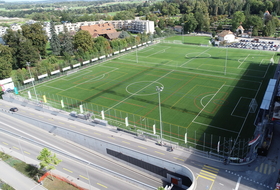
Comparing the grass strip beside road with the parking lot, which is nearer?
the grass strip beside road

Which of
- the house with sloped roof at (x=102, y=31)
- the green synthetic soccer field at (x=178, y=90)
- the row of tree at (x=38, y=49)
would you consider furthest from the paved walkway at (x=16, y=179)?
the house with sloped roof at (x=102, y=31)

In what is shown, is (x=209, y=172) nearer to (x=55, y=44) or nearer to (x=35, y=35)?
(x=35, y=35)

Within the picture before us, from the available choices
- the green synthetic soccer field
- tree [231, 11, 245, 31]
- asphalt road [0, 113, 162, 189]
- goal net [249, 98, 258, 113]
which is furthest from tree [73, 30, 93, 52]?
tree [231, 11, 245, 31]

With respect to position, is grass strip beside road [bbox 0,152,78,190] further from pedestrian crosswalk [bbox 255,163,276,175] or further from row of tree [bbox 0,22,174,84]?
row of tree [bbox 0,22,174,84]

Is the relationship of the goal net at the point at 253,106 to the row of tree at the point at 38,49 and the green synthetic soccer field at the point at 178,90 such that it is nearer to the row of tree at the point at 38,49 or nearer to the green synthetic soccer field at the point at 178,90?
the green synthetic soccer field at the point at 178,90

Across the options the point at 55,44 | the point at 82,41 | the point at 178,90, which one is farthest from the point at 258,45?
the point at 55,44

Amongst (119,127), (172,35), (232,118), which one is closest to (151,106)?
(119,127)
